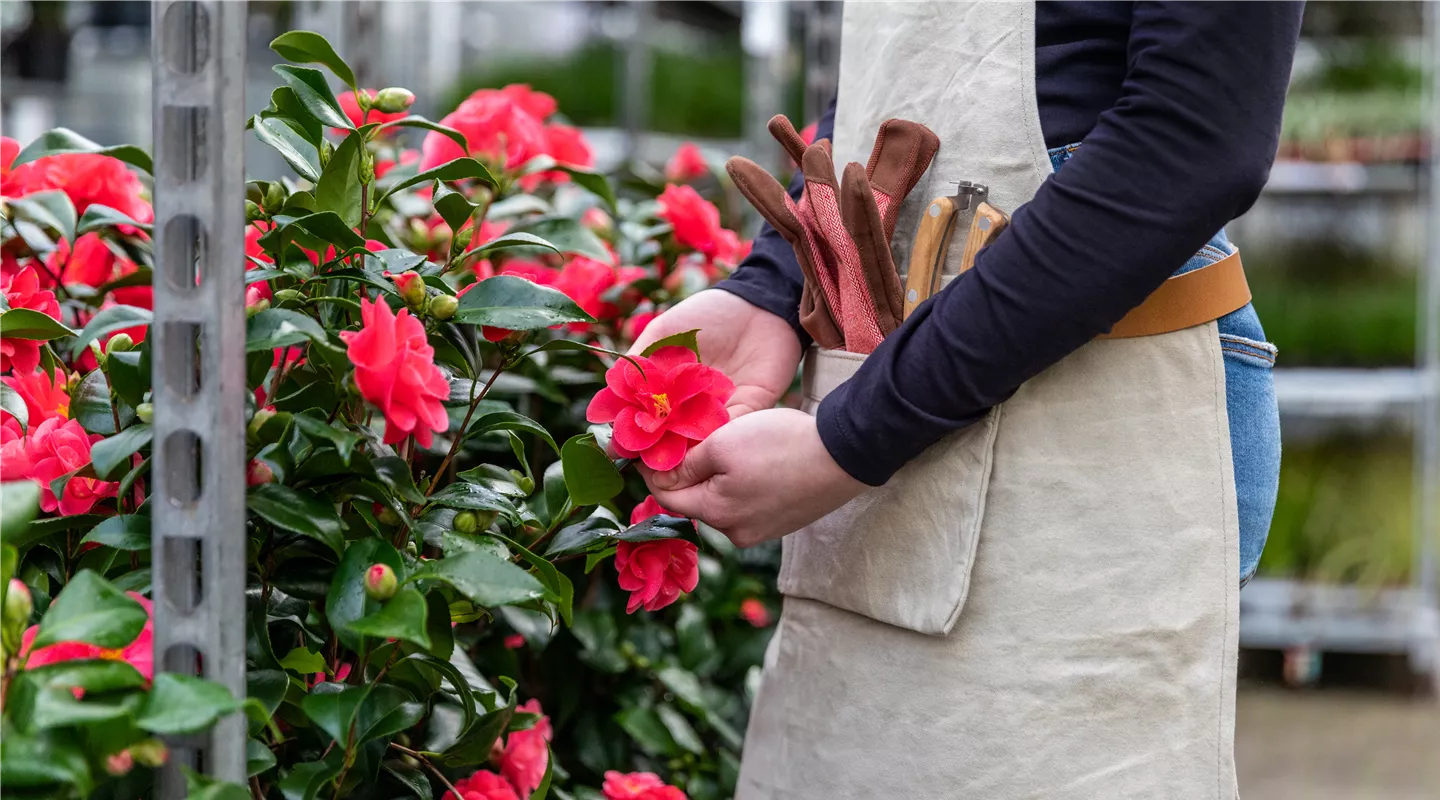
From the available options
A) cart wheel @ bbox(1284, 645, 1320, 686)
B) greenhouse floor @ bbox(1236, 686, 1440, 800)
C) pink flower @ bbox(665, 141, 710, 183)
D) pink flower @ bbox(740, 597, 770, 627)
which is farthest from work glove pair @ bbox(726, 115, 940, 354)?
cart wheel @ bbox(1284, 645, 1320, 686)

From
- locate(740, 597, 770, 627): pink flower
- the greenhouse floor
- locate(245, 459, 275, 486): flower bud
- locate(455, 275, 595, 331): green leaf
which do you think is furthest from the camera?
the greenhouse floor

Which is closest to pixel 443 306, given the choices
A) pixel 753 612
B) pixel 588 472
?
pixel 588 472

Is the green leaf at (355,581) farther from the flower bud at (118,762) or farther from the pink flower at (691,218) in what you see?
the pink flower at (691,218)

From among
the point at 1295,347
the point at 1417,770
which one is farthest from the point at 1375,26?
the point at 1417,770

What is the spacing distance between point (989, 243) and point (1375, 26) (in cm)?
367

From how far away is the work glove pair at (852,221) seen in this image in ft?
2.53

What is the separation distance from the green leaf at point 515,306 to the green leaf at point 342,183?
0.09 meters

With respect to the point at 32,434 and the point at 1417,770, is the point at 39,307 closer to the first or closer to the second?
the point at 32,434

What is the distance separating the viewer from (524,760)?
883mm

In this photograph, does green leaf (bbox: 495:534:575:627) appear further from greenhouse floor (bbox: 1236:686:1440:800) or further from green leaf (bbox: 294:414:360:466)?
greenhouse floor (bbox: 1236:686:1440:800)

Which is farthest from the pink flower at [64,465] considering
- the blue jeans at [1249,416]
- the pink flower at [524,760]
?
the blue jeans at [1249,416]

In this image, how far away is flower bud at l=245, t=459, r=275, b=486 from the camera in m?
0.63

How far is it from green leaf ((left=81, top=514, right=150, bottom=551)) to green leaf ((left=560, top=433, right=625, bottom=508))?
8.7 inches

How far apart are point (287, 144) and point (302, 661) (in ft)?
0.97
